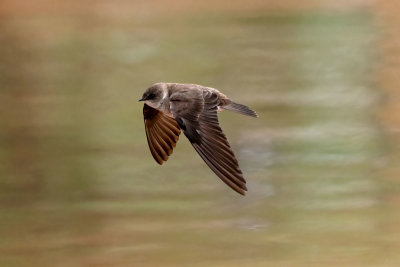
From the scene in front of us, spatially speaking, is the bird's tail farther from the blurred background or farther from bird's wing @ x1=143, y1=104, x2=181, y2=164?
the blurred background

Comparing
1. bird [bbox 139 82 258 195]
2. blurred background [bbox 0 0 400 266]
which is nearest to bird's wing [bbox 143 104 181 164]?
bird [bbox 139 82 258 195]

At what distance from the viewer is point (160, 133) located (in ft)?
6.77

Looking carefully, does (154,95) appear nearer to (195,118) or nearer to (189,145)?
(195,118)

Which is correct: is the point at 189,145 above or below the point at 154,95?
above

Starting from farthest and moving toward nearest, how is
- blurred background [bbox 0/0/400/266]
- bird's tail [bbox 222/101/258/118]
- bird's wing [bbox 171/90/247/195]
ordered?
blurred background [bbox 0/0/400/266] < bird's tail [bbox 222/101/258/118] < bird's wing [bbox 171/90/247/195]

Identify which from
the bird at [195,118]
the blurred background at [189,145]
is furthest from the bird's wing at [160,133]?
the blurred background at [189,145]

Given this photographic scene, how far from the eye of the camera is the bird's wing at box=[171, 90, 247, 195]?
→ 181cm

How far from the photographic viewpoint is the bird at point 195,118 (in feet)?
6.11

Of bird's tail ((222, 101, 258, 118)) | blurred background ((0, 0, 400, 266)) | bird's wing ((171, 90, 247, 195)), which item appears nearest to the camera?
bird's wing ((171, 90, 247, 195))

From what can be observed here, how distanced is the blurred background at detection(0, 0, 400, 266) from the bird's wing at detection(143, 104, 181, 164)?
2148 millimetres

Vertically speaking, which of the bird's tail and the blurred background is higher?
the blurred background

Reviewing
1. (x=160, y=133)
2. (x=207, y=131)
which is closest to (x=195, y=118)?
(x=207, y=131)

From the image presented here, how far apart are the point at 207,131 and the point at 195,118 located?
0.03m

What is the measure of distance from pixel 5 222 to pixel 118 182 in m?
0.63
